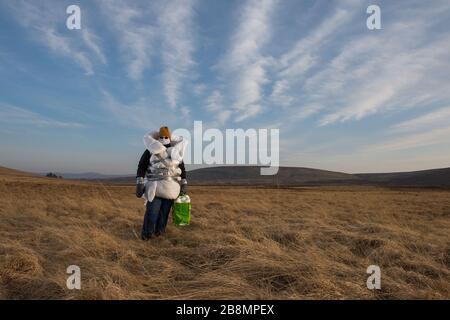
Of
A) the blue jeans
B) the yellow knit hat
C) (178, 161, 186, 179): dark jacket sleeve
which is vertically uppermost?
the yellow knit hat

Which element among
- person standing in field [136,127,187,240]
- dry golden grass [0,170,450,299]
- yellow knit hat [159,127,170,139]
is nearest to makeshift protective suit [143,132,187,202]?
person standing in field [136,127,187,240]

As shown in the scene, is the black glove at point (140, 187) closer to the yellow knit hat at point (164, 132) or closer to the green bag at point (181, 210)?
the green bag at point (181, 210)

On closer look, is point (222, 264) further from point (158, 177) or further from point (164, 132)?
point (164, 132)

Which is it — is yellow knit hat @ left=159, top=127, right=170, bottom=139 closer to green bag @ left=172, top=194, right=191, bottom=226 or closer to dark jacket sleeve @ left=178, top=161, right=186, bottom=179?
dark jacket sleeve @ left=178, top=161, right=186, bottom=179

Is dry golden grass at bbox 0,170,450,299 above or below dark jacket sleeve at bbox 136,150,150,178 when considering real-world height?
below

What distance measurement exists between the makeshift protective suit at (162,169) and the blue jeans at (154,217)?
13 centimetres

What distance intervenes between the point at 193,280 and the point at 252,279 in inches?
26.9

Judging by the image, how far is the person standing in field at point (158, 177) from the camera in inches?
239

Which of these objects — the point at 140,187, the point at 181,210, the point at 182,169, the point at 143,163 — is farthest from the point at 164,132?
the point at 181,210

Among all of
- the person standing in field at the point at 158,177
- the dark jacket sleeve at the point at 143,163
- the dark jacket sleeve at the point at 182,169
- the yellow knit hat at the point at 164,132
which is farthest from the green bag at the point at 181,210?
the yellow knit hat at the point at 164,132

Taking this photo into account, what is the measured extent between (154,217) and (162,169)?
2.87ft

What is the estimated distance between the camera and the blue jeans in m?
6.07
